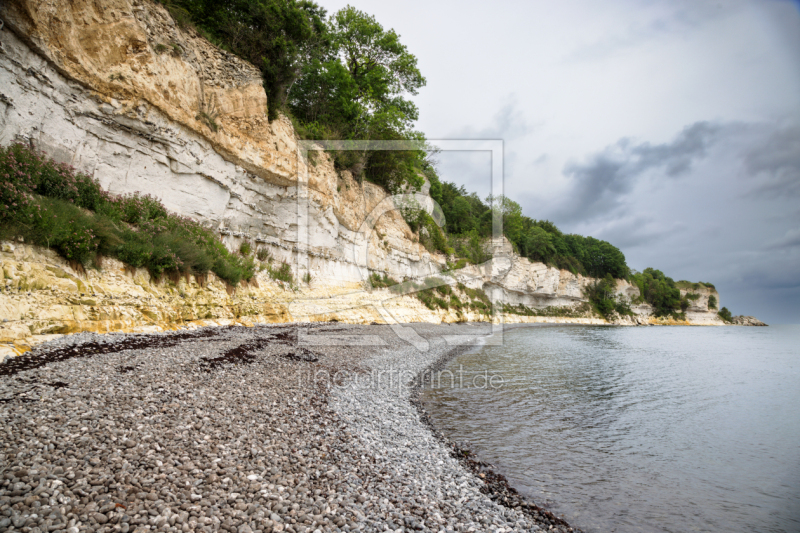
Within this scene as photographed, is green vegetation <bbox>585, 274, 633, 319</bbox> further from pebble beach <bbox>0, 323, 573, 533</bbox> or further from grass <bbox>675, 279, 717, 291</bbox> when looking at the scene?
pebble beach <bbox>0, 323, 573, 533</bbox>

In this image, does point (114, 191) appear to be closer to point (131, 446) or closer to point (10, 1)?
point (10, 1)

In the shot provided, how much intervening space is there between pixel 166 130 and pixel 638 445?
17.7 m

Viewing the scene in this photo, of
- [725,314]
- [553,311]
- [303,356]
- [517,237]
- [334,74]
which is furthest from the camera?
[725,314]

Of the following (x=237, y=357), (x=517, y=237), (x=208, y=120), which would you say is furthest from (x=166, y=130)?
(x=517, y=237)

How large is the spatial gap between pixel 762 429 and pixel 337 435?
10052mm

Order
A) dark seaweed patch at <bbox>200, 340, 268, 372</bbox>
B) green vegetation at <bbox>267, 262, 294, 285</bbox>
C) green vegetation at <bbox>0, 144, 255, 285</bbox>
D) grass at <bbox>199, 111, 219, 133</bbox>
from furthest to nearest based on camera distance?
green vegetation at <bbox>267, 262, 294, 285</bbox>
grass at <bbox>199, 111, 219, 133</bbox>
green vegetation at <bbox>0, 144, 255, 285</bbox>
dark seaweed patch at <bbox>200, 340, 268, 372</bbox>

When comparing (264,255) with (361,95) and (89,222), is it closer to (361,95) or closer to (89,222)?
(89,222)

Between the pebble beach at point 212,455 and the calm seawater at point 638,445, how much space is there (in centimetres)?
84

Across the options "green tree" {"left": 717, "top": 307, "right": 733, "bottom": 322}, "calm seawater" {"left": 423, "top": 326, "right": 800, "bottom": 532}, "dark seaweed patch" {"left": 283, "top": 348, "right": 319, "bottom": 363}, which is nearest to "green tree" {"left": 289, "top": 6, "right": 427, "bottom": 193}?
"dark seaweed patch" {"left": 283, "top": 348, "right": 319, "bottom": 363}

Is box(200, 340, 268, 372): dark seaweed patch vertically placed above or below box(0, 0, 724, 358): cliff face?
below

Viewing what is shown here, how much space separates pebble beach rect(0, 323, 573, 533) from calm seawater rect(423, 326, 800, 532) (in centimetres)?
84

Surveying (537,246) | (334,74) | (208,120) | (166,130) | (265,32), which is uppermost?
(334,74)

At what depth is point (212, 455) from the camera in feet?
12.2

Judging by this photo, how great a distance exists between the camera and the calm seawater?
4523 mm
